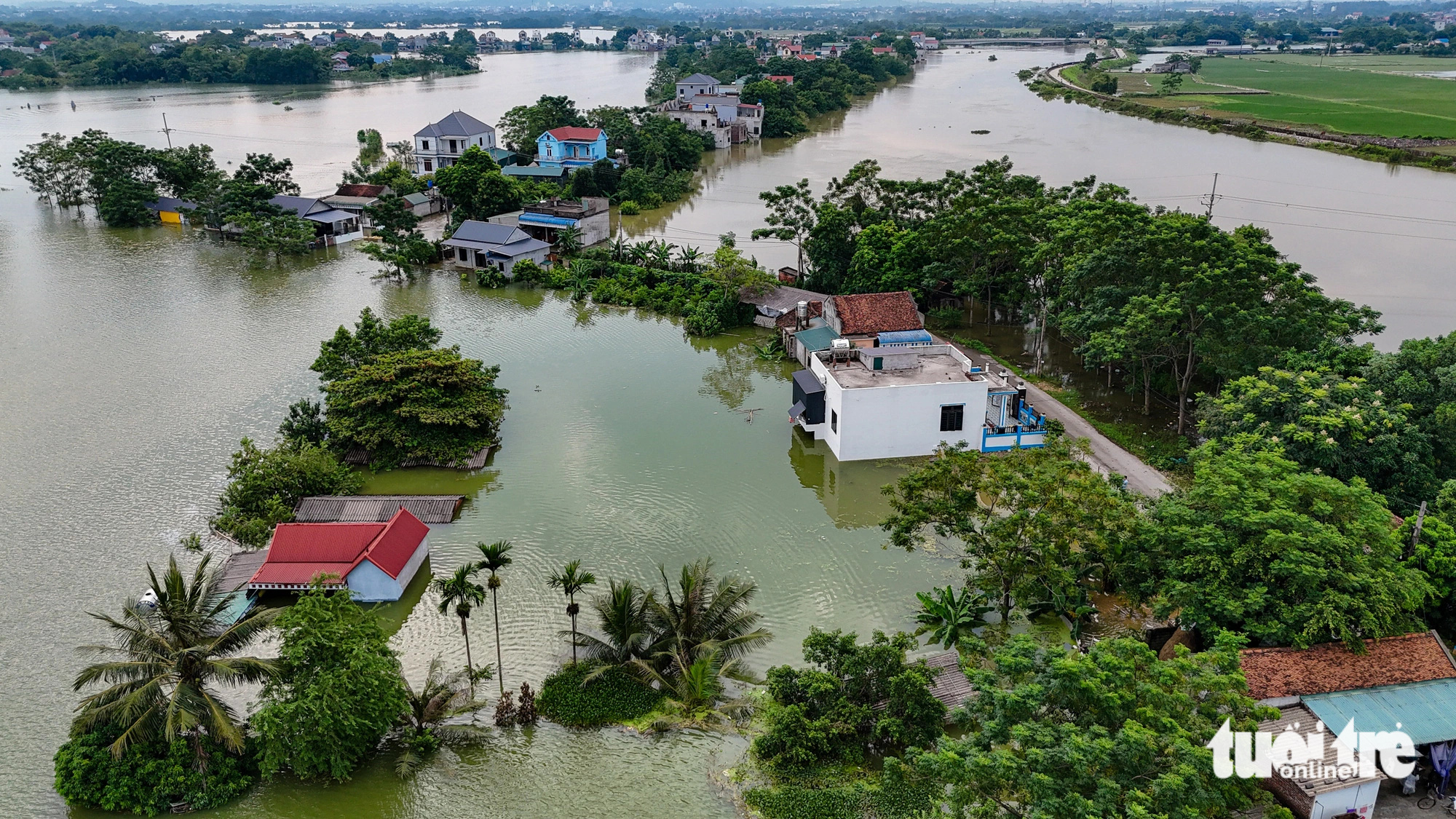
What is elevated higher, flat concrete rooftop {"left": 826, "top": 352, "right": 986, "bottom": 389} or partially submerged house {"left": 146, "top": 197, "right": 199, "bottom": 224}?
partially submerged house {"left": 146, "top": 197, "right": 199, "bottom": 224}

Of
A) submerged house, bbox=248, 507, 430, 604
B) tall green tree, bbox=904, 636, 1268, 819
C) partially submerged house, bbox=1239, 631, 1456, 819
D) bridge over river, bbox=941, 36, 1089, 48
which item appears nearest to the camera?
tall green tree, bbox=904, 636, 1268, 819

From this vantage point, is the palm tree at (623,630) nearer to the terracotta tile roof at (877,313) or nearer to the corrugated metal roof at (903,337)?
the corrugated metal roof at (903,337)

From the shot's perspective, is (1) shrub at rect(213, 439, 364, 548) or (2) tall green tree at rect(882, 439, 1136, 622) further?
(1) shrub at rect(213, 439, 364, 548)

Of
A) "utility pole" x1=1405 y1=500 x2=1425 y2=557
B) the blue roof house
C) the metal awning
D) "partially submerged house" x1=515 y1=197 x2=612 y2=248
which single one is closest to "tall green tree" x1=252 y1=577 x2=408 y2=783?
the metal awning

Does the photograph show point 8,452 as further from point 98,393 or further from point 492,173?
point 492,173

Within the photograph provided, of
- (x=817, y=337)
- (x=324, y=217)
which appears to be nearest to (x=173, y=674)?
(x=817, y=337)

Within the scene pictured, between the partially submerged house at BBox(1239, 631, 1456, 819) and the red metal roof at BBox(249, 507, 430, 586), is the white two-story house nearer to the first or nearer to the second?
the red metal roof at BBox(249, 507, 430, 586)

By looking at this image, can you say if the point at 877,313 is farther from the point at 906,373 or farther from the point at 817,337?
the point at 906,373

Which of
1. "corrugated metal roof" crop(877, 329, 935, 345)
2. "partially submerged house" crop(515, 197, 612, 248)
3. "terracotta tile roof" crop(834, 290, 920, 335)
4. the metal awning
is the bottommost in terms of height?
the metal awning
